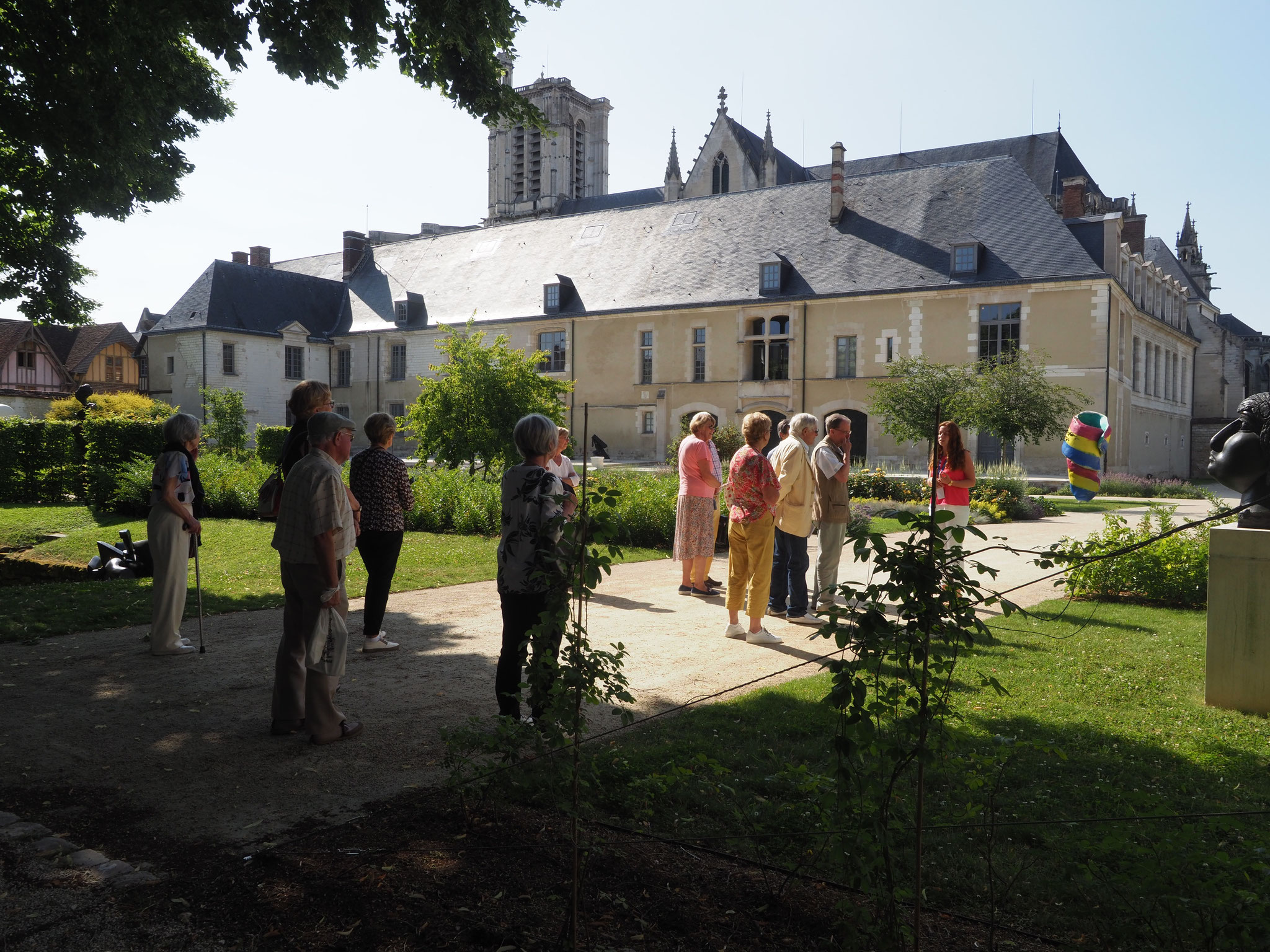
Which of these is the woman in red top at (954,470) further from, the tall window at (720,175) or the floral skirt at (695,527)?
the tall window at (720,175)

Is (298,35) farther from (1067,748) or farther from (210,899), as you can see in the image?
(1067,748)

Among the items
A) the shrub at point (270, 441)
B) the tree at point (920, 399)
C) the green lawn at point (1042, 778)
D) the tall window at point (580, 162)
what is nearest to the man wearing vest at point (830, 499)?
the green lawn at point (1042, 778)

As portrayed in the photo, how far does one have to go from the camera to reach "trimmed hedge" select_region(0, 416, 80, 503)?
20953 millimetres

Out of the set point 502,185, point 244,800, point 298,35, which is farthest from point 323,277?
point 244,800

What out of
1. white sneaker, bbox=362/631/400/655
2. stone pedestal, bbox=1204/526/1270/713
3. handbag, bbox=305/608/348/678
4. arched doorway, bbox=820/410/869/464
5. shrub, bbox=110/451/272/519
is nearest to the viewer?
handbag, bbox=305/608/348/678

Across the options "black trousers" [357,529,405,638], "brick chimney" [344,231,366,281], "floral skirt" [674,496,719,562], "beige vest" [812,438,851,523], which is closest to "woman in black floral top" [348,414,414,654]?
"black trousers" [357,529,405,638]

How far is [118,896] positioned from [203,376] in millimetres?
42550

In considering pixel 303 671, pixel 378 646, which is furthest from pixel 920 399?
pixel 303 671

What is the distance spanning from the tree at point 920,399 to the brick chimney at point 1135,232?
18.6 meters

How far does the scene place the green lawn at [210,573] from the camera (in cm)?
792

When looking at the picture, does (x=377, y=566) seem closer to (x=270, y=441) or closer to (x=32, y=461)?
(x=32, y=461)

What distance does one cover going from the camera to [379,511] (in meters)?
6.44

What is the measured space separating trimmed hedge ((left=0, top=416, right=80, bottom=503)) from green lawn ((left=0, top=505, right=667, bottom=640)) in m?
4.14

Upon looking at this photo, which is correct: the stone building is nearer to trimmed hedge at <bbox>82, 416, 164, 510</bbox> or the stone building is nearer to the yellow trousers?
trimmed hedge at <bbox>82, 416, 164, 510</bbox>
